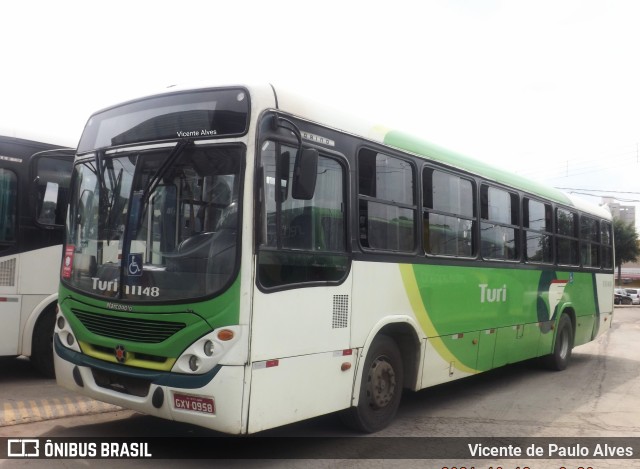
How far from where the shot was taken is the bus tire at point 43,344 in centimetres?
791

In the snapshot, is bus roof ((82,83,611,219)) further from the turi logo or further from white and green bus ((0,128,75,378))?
white and green bus ((0,128,75,378))

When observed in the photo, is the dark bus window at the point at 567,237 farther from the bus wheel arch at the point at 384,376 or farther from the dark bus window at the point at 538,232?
the bus wheel arch at the point at 384,376

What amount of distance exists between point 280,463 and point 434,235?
323cm

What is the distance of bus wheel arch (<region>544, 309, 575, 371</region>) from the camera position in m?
10.9

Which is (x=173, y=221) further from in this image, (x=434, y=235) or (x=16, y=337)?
(x=16, y=337)

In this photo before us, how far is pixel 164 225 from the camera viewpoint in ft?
16.6

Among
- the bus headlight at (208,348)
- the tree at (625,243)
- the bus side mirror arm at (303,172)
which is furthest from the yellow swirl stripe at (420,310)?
the tree at (625,243)

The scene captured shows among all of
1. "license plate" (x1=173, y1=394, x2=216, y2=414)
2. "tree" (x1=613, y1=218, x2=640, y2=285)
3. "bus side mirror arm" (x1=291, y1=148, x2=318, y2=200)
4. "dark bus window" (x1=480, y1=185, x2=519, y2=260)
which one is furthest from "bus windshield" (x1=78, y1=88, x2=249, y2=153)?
"tree" (x1=613, y1=218, x2=640, y2=285)

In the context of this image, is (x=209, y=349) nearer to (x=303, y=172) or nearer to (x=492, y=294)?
(x=303, y=172)

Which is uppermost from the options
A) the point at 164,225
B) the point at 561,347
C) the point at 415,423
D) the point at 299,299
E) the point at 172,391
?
the point at 164,225

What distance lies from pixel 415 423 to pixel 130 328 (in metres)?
3.47

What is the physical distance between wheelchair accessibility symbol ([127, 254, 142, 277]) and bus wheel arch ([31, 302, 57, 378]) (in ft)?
11.6

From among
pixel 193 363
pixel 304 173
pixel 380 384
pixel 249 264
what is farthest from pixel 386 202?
pixel 193 363

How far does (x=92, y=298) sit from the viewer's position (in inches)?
211
